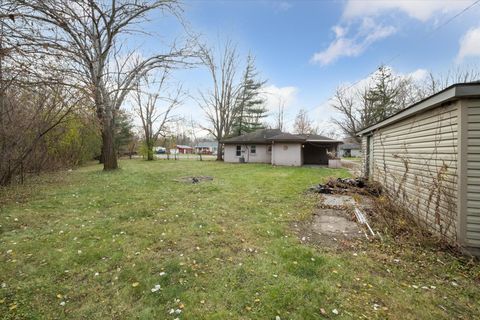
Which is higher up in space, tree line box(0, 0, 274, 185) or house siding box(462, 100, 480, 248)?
tree line box(0, 0, 274, 185)

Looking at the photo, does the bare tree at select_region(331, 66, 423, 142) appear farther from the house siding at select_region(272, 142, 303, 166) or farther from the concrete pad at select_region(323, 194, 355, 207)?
the concrete pad at select_region(323, 194, 355, 207)

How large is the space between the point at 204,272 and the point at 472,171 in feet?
14.0

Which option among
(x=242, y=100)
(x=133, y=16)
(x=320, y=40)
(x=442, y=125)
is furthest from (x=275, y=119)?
(x=442, y=125)

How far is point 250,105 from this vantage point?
102 feet

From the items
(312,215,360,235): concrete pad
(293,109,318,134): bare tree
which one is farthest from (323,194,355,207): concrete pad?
(293,109,318,134): bare tree

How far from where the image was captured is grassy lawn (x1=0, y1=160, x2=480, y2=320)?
7.48 feet

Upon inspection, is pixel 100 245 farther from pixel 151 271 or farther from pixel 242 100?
pixel 242 100

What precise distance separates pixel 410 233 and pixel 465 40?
35.4 ft

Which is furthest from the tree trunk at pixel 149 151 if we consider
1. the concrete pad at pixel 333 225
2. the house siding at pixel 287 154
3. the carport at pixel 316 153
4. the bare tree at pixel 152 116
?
the concrete pad at pixel 333 225

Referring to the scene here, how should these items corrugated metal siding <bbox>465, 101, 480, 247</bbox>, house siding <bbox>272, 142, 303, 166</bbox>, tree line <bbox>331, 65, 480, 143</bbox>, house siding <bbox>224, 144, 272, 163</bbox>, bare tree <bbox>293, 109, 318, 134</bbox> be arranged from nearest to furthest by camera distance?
corrugated metal siding <bbox>465, 101, 480, 247</bbox>, house siding <bbox>272, 142, 303, 166</bbox>, house siding <bbox>224, 144, 272, 163</bbox>, tree line <bbox>331, 65, 480, 143</bbox>, bare tree <bbox>293, 109, 318, 134</bbox>

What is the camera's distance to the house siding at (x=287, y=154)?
1889 cm

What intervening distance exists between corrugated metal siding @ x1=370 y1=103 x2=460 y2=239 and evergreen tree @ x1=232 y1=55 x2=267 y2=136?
2444cm

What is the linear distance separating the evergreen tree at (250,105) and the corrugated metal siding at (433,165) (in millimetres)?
24437

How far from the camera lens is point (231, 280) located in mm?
2801
